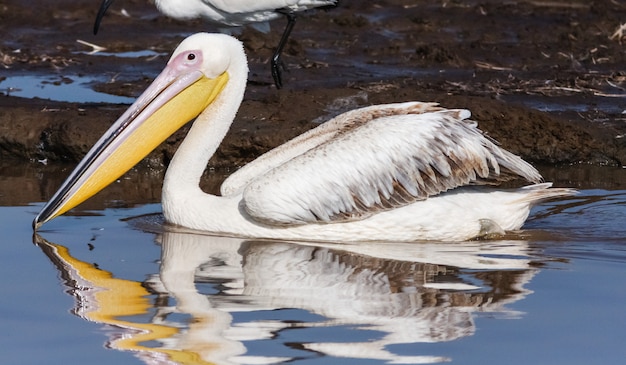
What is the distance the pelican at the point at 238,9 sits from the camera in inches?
340

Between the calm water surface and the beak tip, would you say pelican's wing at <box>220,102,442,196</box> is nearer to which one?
the calm water surface

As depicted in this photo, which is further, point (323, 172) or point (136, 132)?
point (136, 132)

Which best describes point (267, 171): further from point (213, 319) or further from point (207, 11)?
point (207, 11)

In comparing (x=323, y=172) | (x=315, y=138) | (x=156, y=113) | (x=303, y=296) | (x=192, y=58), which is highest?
(x=192, y=58)

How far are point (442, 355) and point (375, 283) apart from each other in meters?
0.93

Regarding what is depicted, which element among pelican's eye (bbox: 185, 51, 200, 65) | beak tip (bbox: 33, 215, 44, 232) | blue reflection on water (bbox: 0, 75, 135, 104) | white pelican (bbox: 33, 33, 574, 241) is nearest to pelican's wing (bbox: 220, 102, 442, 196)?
white pelican (bbox: 33, 33, 574, 241)

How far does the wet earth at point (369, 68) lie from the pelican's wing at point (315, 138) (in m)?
1.67

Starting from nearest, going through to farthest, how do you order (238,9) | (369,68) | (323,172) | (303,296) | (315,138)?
(303,296) < (323,172) < (315,138) < (238,9) < (369,68)

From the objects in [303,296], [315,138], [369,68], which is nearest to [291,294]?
[303,296]

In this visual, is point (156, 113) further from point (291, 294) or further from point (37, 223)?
point (291, 294)

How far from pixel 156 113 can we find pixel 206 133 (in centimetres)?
26

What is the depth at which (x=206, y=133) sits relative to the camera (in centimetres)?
587

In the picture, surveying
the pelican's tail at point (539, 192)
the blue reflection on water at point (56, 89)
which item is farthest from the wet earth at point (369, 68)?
the pelican's tail at point (539, 192)

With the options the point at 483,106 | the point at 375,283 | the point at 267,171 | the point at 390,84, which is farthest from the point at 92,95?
the point at 375,283
